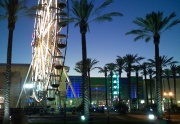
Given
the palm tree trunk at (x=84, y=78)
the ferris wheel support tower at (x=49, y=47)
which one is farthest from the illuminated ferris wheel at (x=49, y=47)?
the palm tree trunk at (x=84, y=78)

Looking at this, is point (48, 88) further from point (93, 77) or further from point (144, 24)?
point (93, 77)

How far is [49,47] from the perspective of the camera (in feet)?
142

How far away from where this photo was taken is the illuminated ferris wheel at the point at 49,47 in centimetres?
4025

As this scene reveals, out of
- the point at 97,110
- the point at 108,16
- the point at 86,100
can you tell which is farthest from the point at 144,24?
the point at 97,110

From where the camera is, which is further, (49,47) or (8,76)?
(49,47)

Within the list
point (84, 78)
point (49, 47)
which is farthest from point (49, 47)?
point (84, 78)

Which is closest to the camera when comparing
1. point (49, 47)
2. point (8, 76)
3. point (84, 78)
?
point (8, 76)

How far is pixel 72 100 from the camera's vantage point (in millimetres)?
99188

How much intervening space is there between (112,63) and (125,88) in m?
32.4

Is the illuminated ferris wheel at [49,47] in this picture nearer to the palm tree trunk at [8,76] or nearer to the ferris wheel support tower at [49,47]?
the ferris wheel support tower at [49,47]

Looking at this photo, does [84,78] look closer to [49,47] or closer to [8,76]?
[8,76]

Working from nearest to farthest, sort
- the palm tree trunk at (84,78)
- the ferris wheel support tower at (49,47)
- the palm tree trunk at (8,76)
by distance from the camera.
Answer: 1. the palm tree trunk at (8,76)
2. the palm tree trunk at (84,78)
3. the ferris wheel support tower at (49,47)

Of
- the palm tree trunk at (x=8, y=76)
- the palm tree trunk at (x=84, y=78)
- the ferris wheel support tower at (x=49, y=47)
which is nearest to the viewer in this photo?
the palm tree trunk at (x=8, y=76)

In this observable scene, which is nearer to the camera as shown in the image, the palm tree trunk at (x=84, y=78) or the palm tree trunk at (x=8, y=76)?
the palm tree trunk at (x=8, y=76)
